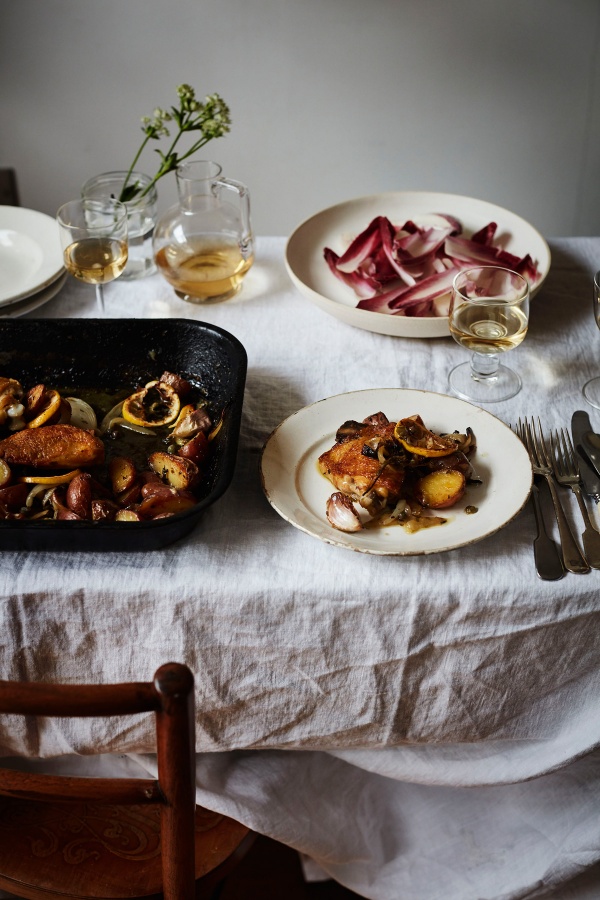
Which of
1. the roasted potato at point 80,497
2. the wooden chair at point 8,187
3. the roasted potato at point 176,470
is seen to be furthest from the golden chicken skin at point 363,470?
the wooden chair at point 8,187

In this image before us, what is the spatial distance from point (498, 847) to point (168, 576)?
0.67 metres

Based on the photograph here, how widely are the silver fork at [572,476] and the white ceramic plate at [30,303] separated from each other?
781mm

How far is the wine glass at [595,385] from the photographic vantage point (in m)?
1.10

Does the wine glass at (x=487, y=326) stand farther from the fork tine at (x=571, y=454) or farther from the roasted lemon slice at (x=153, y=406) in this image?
the roasted lemon slice at (x=153, y=406)

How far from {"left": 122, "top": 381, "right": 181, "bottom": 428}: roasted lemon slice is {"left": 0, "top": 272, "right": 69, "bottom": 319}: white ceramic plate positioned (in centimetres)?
32

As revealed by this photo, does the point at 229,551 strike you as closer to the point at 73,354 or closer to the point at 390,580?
the point at 390,580

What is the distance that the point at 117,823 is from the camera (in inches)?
39.9

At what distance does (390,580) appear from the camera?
2.88 feet

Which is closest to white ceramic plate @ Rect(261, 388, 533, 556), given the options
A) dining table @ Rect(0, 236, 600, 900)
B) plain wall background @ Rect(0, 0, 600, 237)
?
dining table @ Rect(0, 236, 600, 900)

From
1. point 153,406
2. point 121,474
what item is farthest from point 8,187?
point 121,474

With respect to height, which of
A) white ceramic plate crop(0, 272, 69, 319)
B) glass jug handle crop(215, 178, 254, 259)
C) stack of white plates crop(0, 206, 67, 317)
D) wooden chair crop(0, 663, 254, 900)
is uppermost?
glass jug handle crop(215, 178, 254, 259)

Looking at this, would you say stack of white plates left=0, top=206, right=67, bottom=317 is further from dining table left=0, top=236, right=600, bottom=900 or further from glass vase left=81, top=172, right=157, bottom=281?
dining table left=0, top=236, right=600, bottom=900

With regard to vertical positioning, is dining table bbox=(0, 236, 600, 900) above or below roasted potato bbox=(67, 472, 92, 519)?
below

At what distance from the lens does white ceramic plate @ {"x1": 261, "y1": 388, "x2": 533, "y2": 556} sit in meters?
0.89
